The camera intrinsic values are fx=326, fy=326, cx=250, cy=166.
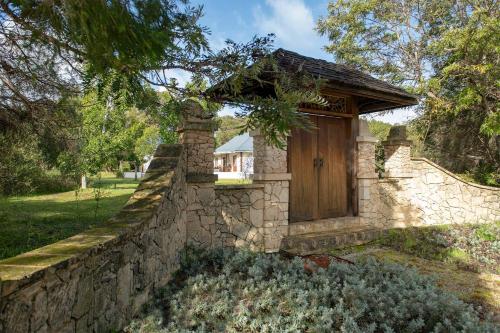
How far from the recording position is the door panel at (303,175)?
22.9 feet

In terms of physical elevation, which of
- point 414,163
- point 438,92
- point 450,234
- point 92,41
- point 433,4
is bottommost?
point 450,234

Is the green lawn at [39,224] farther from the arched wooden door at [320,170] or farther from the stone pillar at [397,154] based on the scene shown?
the stone pillar at [397,154]

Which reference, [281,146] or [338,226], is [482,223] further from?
[281,146]

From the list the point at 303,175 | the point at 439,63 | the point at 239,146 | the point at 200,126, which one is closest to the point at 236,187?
the point at 200,126

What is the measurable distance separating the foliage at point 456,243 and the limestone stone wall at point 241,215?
3136 millimetres

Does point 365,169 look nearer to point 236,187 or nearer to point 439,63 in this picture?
point 236,187

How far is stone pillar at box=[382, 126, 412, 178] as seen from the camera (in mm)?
9422

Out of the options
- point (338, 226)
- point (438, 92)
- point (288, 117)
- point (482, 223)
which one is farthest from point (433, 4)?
point (288, 117)

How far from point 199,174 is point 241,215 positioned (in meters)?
1.21

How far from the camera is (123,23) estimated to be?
8.48 feet

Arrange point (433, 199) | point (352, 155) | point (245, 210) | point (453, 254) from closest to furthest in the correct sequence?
1. point (245, 210)
2. point (453, 254)
3. point (352, 155)
4. point (433, 199)

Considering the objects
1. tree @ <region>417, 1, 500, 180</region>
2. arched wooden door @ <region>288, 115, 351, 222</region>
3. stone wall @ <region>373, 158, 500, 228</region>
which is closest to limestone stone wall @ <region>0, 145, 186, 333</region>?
arched wooden door @ <region>288, 115, 351, 222</region>

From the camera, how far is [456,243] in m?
7.65

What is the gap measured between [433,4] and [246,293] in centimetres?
1506
